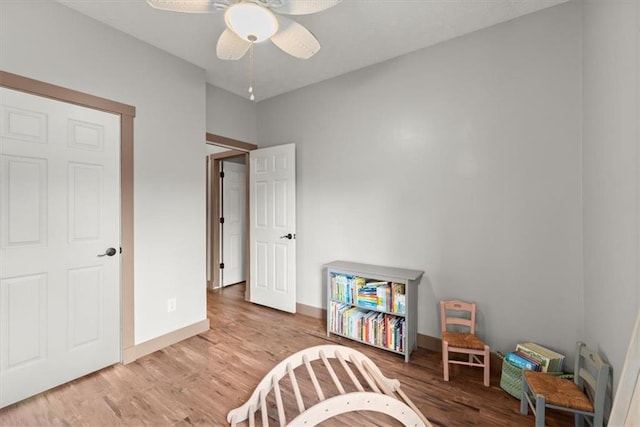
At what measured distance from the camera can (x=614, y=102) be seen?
136 cm

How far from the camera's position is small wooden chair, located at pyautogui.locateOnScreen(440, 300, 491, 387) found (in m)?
2.02

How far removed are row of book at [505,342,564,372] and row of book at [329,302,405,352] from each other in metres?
0.80

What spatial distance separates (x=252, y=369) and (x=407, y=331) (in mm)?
1296

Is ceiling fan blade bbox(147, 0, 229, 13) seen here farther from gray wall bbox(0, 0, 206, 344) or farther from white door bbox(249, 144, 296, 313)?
white door bbox(249, 144, 296, 313)

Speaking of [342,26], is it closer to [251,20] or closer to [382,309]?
[251,20]

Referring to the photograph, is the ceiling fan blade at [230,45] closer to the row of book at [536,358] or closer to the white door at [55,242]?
the white door at [55,242]

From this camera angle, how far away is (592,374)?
1598 mm

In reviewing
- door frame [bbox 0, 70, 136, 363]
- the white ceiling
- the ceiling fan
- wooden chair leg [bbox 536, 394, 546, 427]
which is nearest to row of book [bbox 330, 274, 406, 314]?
wooden chair leg [bbox 536, 394, 546, 427]

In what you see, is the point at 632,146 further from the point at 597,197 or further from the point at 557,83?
the point at 557,83

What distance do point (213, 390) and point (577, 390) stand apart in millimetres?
2220

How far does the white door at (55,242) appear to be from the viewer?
1.78 meters

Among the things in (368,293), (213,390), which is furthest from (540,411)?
(213,390)

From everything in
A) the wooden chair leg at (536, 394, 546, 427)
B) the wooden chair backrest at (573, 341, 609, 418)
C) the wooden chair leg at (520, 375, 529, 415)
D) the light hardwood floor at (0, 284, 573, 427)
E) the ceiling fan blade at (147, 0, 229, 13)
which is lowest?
the light hardwood floor at (0, 284, 573, 427)

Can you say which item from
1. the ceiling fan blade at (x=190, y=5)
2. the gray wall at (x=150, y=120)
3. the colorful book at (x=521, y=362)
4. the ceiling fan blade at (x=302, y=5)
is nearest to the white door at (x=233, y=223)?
the gray wall at (x=150, y=120)
